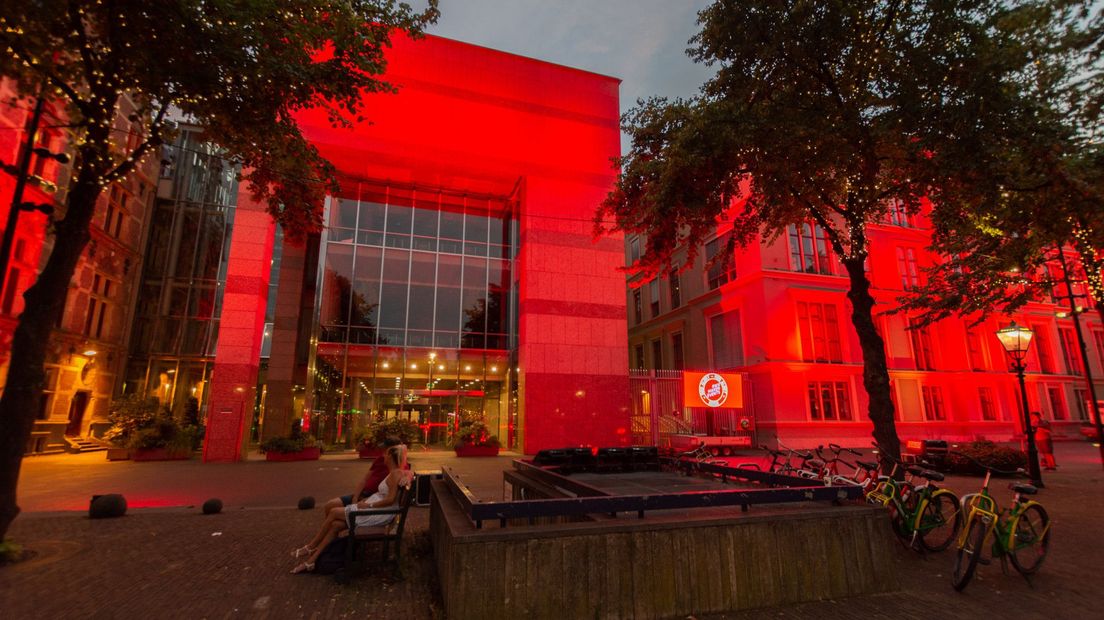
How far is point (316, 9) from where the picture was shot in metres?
7.41

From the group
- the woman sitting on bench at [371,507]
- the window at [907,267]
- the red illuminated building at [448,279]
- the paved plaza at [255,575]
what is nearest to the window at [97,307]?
the red illuminated building at [448,279]

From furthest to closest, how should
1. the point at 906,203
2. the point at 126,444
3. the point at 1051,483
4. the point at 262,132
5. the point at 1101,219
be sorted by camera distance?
the point at 126,444 → the point at 1051,483 → the point at 906,203 → the point at 262,132 → the point at 1101,219

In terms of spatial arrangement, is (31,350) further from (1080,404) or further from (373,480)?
(1080,404)

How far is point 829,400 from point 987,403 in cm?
1225

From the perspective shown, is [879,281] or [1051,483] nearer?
[1051,483]

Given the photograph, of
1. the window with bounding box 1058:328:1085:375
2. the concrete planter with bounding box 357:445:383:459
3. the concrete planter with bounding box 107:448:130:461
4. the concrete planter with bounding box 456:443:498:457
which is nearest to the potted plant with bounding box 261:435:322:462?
the concrete planter with bounding box 357:445:383:459

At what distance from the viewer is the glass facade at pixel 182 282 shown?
2745cm

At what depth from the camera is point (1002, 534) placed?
550 centimetres

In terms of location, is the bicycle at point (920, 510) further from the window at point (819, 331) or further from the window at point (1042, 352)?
the window at point (1042, 352)

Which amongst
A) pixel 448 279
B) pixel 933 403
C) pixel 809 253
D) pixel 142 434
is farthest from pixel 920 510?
pixel 933 403

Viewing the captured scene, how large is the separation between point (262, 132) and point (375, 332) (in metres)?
15.9

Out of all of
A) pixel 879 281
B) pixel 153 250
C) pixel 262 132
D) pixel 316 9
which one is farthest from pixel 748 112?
pixel 153 250

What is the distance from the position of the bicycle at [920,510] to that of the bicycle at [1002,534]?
0.51 metres

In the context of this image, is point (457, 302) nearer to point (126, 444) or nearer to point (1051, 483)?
point (126, 444)
